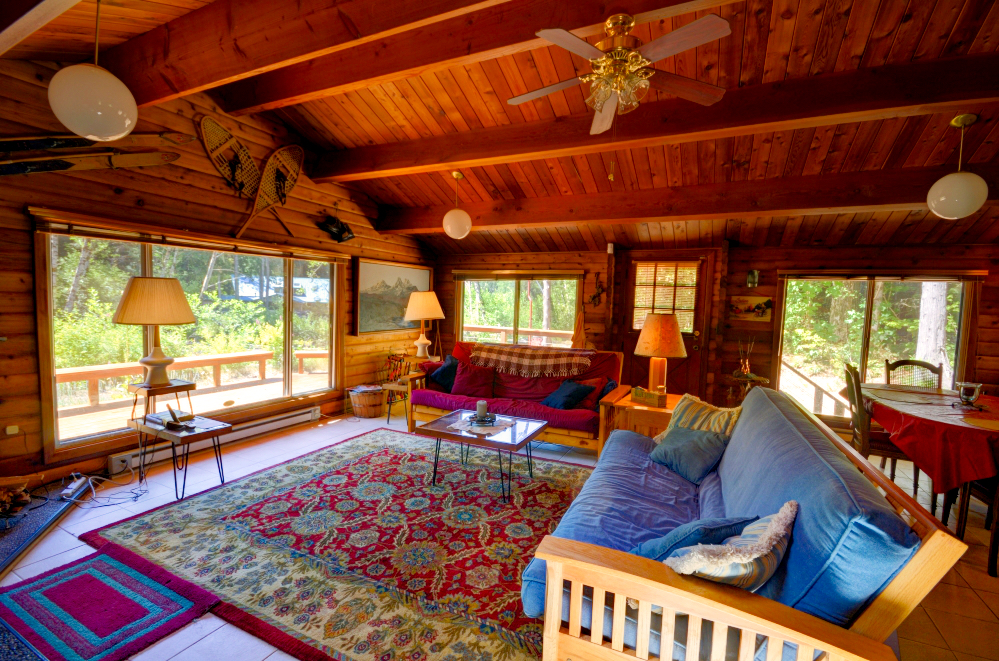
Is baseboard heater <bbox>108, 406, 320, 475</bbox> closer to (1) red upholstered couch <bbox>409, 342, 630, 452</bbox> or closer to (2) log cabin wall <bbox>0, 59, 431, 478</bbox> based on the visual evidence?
(2) log cabin wall <bbox>0, 59, 431, 478</bbox>

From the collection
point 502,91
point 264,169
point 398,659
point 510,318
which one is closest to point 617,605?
point 398,659

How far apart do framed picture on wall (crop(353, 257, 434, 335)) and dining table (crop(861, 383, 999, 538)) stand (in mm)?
5112

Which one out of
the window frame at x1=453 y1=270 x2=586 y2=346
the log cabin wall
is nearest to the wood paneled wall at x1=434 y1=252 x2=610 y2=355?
the window frame at x1=453 y1=270 x2=586 y2=346

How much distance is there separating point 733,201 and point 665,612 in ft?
13.2

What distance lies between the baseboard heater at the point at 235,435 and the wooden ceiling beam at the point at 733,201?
Result: 270 cm

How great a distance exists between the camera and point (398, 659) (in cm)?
172

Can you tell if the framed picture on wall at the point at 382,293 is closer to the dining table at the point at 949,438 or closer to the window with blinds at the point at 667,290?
the window with blinds at the point at 667,290

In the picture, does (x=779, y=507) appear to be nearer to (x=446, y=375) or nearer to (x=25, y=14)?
(x=25, y=14)

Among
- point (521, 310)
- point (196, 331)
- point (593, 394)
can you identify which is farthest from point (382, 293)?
point (593, 394)

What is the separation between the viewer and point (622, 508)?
200 centimetres

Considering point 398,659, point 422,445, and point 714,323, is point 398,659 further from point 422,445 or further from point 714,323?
point 714,323

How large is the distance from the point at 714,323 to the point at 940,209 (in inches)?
107

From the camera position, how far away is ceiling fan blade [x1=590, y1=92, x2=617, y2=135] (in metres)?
2.22

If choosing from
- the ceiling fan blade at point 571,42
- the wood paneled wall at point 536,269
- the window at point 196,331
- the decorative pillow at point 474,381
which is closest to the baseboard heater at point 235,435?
the window at point 196,331
